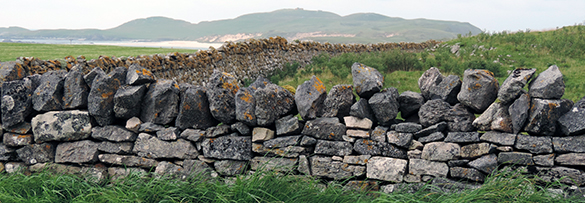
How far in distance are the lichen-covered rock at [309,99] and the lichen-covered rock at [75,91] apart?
9.40ft

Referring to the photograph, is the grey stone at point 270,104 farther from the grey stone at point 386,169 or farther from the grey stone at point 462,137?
the grey stone at point 462,137

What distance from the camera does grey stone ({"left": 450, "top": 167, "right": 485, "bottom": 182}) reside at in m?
3.35

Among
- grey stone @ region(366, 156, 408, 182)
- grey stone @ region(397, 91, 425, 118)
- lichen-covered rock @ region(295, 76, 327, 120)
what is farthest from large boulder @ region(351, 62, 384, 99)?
grey stone @ region(366, 156, 408, 182)

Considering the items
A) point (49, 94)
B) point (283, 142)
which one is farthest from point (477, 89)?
point (49, 94)

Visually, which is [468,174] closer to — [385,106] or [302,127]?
[385,106]

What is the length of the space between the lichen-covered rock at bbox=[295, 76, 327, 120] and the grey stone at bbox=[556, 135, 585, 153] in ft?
7.76

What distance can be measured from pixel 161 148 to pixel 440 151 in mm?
3315

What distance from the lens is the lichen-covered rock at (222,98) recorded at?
152 inches

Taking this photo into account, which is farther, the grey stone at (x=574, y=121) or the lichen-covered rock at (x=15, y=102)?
the lichen-covered rock at (x=15, y=102)

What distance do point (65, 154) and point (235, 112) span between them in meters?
2.48

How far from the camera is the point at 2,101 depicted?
172 inches

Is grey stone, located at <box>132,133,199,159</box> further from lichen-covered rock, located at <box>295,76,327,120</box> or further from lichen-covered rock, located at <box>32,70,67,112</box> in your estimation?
lichen-covered rock, located at <box>295,76,327,120</box>

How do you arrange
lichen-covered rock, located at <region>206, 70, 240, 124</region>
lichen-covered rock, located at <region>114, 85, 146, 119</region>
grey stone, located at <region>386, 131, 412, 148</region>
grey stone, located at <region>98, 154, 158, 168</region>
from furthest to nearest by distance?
grey stone, located at <region>98, 154, 158, 168</region> < lichen-covered rock, located at <region>114, 85, 146, 119</region> < lichen-covered rock, located at <region>206, 70, 240, 124</region> < grey stone, located at <region>386, 131, 412, 148</region>

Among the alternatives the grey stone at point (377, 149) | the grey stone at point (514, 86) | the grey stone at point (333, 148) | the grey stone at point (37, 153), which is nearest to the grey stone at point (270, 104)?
the grey stone at point (333, 148)
